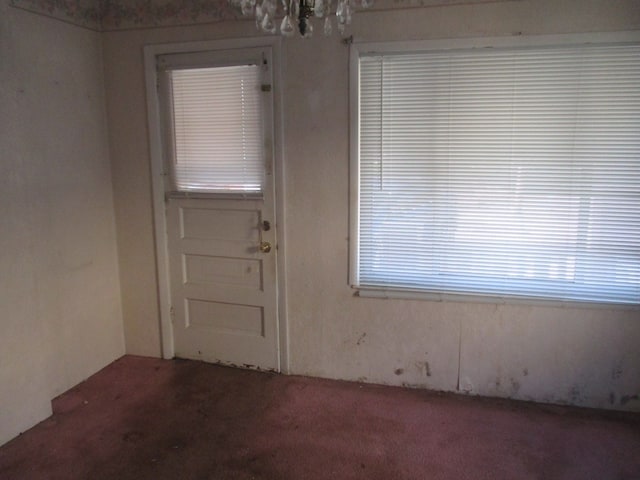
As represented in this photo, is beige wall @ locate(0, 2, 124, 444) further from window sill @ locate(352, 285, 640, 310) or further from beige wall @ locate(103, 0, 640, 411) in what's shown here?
window sill @ locate(352, 285, 640, 310)

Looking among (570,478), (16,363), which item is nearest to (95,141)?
(16,363)

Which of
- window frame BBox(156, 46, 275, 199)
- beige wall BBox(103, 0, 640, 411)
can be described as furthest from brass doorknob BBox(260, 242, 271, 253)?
window frame BBox(156, 46, 275, 199)

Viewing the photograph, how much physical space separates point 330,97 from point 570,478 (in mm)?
2294

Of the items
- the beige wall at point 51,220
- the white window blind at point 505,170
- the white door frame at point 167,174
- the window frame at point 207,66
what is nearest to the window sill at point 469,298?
the white window blind at point 505,170

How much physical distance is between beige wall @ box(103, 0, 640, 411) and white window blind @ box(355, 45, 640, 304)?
0.42 feet

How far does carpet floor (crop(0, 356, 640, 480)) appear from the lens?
2.22 metres

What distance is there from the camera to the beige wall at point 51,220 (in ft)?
8.00

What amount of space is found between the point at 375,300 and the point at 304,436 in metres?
0.90

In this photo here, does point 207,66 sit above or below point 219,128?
above

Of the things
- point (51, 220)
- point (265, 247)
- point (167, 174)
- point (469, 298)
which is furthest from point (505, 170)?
point (51, 220)

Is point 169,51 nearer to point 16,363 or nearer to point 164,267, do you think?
point 164,267

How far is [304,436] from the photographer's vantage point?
249 centimetres

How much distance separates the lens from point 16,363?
8.07ft

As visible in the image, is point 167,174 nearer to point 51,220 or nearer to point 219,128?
point 219,128
